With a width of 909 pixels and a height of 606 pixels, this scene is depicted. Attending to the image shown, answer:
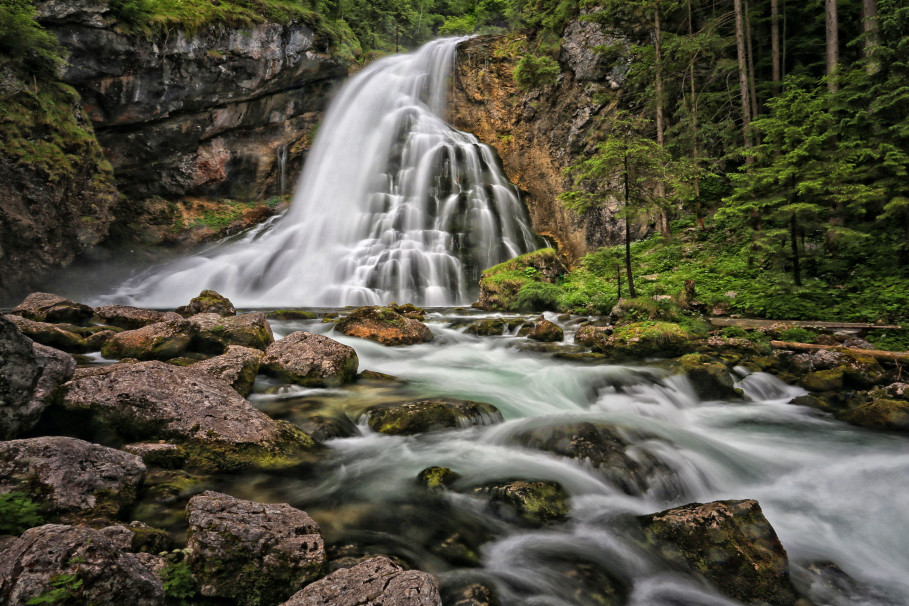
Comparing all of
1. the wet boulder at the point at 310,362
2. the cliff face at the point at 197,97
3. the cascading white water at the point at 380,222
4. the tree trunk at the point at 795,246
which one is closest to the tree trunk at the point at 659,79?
the tree trunk at the point at 795,246

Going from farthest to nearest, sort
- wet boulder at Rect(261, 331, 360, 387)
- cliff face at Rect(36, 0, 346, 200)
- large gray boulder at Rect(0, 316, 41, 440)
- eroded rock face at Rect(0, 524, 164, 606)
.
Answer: cliff face at Rect(36, 0, 346, 200) → wet boulder at Rect(261, 331, 360, 387) → large gray boulder at Rect(0, 316, 41, 440) → eroded rock face at Rect(0, 524, 164, 606)

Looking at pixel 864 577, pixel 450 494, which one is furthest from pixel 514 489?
pixel 864 577

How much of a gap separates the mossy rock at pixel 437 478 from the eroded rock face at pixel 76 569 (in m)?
2.42

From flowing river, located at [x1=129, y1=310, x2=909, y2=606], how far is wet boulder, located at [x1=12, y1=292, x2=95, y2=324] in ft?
22.4

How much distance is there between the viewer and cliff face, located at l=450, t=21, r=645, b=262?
19641 millimetres

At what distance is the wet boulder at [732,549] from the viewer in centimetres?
292

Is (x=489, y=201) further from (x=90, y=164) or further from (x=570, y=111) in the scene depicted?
(x=90, y=164)

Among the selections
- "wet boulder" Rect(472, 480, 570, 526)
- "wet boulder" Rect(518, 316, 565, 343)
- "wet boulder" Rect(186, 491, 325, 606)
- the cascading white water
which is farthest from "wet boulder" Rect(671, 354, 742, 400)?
the cascading white water

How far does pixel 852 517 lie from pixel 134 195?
2787cm

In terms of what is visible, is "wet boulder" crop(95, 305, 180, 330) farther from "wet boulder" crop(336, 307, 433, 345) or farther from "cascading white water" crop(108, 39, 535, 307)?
"cascading white water" crop(108, 39, 535, 307)

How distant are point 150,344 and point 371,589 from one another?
6.44 m

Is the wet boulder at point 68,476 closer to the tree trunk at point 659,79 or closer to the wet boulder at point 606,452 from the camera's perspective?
the wet boulder at point 606,452

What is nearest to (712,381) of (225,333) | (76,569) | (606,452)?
(606,452)

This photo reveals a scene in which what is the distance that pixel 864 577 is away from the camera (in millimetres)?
3273
